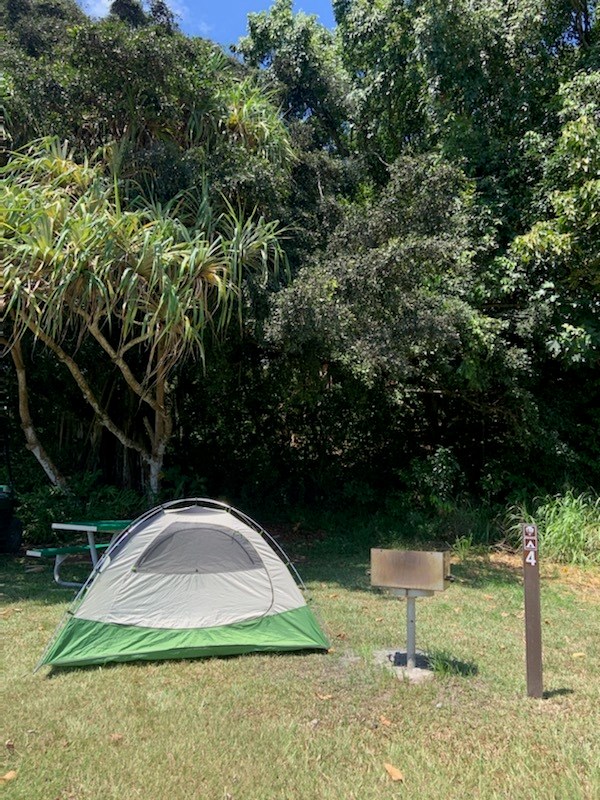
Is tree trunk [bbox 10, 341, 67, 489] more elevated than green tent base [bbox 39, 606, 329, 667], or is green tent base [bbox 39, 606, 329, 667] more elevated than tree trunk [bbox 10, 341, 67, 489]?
tree trunk [bbox 10, 341, 67, 489]

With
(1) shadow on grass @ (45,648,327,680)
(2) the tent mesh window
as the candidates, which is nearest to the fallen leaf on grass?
(1) shadow on grass @ (45,648,327,680)

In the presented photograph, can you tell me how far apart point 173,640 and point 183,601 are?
0.27 metres

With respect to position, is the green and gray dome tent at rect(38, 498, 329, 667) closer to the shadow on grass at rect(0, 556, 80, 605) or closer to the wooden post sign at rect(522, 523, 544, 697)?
the wooden post sign at rect(522, 523, 544, 697)

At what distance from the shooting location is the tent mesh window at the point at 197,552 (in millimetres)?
4867

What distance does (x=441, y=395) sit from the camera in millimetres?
11125

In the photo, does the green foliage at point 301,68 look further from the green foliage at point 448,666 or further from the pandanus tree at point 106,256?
the green foliage at point 448,666

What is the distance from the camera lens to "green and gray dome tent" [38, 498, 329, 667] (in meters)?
4.58

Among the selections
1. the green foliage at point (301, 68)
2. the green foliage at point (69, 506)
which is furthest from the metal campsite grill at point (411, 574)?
the green foliage at point (301, 68)

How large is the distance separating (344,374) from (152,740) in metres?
6.69

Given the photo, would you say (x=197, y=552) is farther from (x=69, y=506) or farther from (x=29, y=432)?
(x=29, y=432)

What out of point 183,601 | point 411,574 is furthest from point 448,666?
point 183,601

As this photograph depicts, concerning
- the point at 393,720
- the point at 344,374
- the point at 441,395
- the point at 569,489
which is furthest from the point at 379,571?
the point at 441,395

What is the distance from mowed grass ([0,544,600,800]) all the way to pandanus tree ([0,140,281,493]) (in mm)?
3378

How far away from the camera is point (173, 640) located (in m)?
4.64
